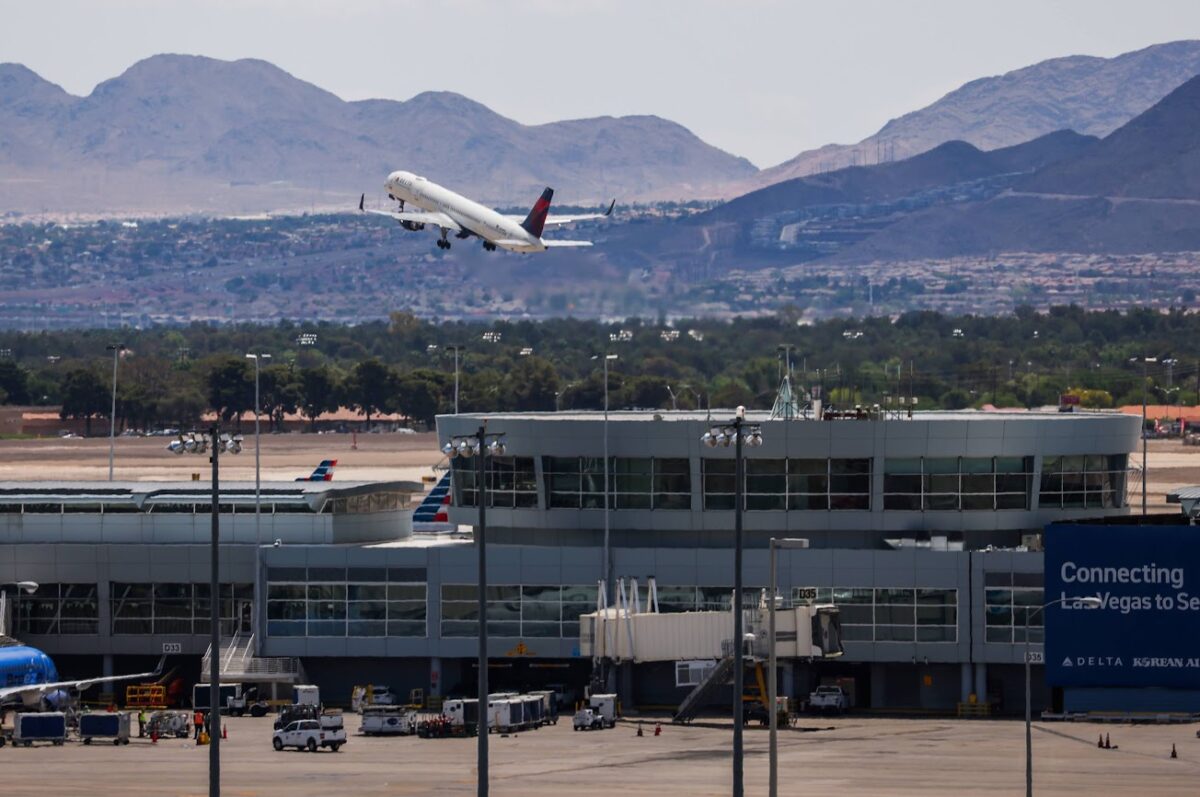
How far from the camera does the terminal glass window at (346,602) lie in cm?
11019

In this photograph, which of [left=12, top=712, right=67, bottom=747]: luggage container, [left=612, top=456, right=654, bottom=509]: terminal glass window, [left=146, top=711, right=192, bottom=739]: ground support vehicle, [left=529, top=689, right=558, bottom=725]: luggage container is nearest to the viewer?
[left=12, top=712, right=67, bottom=747]: luggage container

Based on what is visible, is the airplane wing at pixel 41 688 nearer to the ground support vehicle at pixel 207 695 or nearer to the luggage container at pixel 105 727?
the ground support vehicle at pixel 207 695

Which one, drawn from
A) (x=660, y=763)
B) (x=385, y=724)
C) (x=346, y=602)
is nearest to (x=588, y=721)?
(x=385, y=724)

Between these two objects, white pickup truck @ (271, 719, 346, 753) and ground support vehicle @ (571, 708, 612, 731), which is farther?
ground support vehicle @ (571, 708, 612, 731)

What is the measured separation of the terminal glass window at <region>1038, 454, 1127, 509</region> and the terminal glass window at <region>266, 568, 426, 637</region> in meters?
28.1

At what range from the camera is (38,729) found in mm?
98875

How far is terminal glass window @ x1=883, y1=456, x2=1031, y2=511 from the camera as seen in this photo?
110375 mm

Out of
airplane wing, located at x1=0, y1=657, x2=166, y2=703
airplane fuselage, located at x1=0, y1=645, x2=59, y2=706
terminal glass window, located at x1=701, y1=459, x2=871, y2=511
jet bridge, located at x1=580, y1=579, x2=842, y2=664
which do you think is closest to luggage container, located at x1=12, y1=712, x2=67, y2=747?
airplane wing, located at x1=0, y1=657, x2=166, y2=703

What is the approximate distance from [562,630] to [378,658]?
8.50m

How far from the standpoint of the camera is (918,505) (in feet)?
362

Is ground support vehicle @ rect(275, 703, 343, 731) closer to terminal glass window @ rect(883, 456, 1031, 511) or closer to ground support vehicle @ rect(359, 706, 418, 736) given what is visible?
ground support vehicle @ rect(359, 706, 418, 736)

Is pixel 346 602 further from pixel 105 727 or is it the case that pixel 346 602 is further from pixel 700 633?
pixel 700 633

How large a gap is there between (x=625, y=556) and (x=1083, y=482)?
21.1 m

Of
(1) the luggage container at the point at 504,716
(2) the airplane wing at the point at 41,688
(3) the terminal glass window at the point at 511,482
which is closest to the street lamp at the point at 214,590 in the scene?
(1) the luggage container at the point at 504,716
